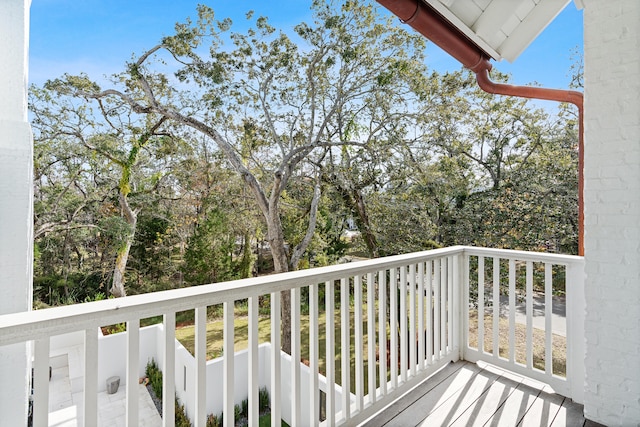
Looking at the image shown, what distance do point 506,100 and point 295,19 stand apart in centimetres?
Result: 479

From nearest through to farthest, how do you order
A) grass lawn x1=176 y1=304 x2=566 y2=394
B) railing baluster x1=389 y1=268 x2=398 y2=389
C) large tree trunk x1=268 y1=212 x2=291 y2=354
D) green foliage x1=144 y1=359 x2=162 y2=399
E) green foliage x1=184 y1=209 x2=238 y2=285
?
railing baluster x1=389 y1=268 x2=398 y2=389 < grass lawn x1=176 y1=304 x2=566 y2=394 < green foliage x1=144 y1=359 x2=162 y2=399 < large tree trunk x1=268 y1=212 x2=291 y2=354 < green foliage x1=184 y1=209 x2=238 y2=285

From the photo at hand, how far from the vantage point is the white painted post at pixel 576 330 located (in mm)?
2178

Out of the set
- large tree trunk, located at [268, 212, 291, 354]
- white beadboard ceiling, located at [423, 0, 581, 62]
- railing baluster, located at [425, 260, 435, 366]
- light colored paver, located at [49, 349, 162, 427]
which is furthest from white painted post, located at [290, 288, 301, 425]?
large tree trunk, located at [268, 212, 291, 354]

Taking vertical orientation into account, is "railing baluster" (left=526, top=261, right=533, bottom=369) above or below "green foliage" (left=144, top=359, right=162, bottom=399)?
above

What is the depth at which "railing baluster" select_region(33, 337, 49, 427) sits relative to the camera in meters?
0.97

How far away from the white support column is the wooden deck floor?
213 cm

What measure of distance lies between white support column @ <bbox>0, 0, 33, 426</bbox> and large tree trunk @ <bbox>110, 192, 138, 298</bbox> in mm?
8164

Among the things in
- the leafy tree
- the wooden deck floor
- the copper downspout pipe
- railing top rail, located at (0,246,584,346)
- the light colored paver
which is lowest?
the light colored paver

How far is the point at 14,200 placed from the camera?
6.83ft

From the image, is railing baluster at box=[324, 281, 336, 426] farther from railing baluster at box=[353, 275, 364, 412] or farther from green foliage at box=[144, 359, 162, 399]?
green foliage at box=[144, 359, 162, 399]

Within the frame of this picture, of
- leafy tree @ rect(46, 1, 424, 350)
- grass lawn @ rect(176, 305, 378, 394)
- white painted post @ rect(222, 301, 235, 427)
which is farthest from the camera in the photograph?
grass lawn @ rect(176, 305, 378, 394)

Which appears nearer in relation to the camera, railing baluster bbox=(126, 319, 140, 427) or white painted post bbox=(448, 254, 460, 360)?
railing baluster bbox=(126, 319, 140, 427)

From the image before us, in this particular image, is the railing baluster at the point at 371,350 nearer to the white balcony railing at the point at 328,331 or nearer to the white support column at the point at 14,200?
the white balcony railing at the point at 328,331

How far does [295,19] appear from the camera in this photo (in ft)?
23.1
